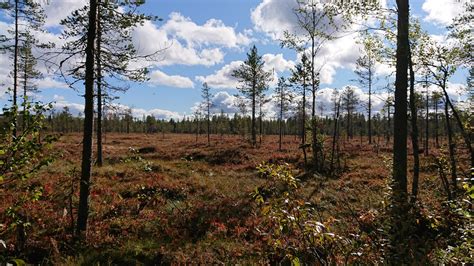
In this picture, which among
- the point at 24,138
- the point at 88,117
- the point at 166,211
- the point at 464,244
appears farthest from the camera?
the point at 166,211

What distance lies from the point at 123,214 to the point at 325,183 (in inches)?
428

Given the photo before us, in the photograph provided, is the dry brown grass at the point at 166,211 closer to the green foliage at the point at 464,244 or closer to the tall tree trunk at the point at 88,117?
the tall tree trunk at the point at 88,117

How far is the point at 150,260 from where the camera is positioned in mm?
9039

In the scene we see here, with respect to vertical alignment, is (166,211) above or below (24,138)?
below

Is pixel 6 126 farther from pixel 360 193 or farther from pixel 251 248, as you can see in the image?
pixel 360 193

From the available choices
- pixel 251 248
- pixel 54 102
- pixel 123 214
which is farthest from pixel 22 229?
pixel 251 248

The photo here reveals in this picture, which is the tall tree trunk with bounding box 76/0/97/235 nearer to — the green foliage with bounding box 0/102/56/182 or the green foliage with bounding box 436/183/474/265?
the green foliage with bounding box 0/102/56/182

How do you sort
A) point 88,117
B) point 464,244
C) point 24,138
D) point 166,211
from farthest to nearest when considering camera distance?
point 166,211 < point 88,117 < point 24,138 < point 464,244

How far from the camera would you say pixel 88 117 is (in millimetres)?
9086

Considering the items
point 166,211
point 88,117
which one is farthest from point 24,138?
point 166,211

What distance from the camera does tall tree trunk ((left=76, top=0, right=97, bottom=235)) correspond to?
884 centimetres

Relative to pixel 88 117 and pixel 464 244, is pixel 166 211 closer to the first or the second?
pixel 88 117

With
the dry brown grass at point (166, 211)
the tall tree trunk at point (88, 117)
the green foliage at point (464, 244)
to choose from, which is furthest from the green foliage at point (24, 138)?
the green foliage at point (464, 244)

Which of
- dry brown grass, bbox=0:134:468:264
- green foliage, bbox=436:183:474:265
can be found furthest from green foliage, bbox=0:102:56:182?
green foliage, bbox=436:183:474:265
